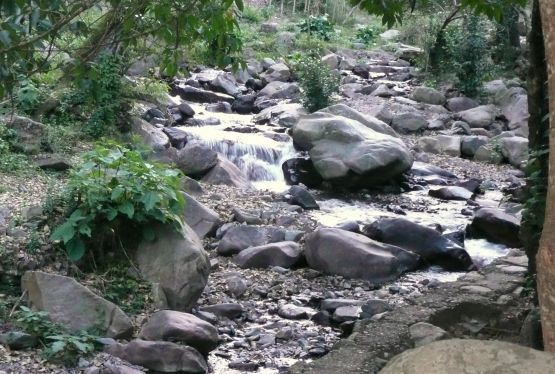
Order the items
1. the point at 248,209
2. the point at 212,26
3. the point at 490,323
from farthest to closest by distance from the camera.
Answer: the point at 248,209, the point at 490,323, the point at 212,26

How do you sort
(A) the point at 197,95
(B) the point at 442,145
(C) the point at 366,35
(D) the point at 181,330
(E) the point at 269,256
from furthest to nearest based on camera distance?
(C) the point at 366,35
(A) the point at 197,95
(B) the point at 442,145
(E) the point at 269,256
(D) the point at 181,330

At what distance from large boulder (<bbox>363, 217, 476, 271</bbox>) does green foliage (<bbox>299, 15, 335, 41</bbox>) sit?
55.4 ft

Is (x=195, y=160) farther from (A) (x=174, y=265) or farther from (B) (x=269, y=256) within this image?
(A) (x=174, y=265)

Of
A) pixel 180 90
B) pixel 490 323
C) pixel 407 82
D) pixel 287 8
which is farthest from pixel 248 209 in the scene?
pixel 287 8

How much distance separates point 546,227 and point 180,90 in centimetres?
1391

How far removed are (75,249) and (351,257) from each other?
2.67 m

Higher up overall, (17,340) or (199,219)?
(17,340)

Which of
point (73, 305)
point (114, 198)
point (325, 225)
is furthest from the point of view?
point (325, 225)

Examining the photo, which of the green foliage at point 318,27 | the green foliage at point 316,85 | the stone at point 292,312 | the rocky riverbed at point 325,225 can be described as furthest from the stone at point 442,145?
the green foliage at point 318,27

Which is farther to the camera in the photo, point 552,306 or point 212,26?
point 212,26

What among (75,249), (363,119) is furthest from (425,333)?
(363,119)

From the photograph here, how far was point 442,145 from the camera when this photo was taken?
43.7ft

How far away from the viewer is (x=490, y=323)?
4.98m

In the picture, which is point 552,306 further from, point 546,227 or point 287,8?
point 287,8
